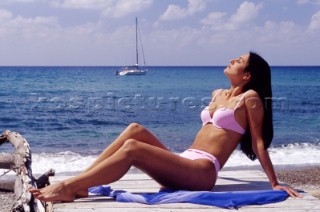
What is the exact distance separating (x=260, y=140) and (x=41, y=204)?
2635 mm

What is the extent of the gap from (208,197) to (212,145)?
72 centimetres

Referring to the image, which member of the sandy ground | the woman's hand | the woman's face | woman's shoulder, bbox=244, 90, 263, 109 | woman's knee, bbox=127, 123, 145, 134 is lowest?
the sandy ground

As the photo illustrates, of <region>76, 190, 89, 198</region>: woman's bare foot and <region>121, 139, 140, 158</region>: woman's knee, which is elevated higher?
<region>121, 139, 140, 158</region>: woman's knee

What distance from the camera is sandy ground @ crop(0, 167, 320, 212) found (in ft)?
31.8

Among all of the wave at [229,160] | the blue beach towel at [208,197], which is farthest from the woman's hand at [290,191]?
the wave at [229,160]

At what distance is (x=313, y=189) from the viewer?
34.8ft

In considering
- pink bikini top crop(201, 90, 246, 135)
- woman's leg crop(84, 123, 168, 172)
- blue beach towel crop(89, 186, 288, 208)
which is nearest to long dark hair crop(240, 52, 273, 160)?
pink bikini top crop(201, 90, 246, 135)

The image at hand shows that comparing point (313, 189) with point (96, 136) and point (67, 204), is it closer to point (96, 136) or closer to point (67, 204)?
point (67, 204)

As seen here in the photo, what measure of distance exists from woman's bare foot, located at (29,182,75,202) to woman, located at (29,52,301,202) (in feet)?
0.06

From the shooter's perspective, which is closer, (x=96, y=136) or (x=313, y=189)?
(x=313, y=189)

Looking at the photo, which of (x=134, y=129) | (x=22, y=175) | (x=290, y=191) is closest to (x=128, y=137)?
(x=134, y=129)

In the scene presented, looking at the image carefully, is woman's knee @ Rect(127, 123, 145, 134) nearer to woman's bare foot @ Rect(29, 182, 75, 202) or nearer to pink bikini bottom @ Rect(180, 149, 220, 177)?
pink bikini bottom @ Rect(180, 149, 220, 177)

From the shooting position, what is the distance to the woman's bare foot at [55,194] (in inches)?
163

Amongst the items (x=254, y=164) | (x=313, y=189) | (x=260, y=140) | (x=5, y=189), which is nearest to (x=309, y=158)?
(x=254, y=164)
